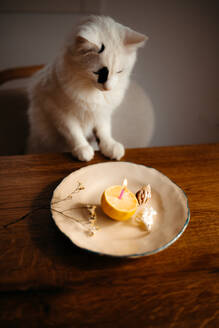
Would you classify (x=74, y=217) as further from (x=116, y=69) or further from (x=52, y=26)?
(x=52, y=26)

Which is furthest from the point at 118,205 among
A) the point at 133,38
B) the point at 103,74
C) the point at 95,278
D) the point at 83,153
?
the point at 133,38

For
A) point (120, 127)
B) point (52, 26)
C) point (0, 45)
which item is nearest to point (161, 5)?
point (52, 26)

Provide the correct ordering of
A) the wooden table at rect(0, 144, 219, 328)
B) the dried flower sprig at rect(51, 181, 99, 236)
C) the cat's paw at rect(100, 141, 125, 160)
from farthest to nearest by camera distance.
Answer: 1. the cat's paw at rect(100, 141, 125, 160)
2. the dried flower sprig at rect(51, 181, 99, 236)
3. the wooden table at rect(0, 144, 219, 328)

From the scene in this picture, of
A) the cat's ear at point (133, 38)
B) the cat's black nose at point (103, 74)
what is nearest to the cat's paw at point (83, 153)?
the cat's black nose at point (103, 74)

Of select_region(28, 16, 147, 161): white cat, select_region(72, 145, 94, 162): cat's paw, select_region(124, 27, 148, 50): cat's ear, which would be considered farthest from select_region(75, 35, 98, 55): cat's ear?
select_region(72, 145, 94, 162): cat's paw

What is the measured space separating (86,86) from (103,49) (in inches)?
6.1

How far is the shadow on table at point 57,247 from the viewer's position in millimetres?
455

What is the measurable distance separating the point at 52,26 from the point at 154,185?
1.29 meters

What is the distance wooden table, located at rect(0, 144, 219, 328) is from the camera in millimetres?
384

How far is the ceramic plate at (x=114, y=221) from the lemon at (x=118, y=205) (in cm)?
2

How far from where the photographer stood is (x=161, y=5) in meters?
1.45

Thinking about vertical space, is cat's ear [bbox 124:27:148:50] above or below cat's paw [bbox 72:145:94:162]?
above

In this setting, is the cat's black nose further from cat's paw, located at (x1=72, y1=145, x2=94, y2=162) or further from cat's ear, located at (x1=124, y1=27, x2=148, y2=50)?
cat's paw, located at (x1=72, y1=145, x2=94, y2=162)

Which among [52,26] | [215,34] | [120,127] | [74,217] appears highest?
[215,34]
